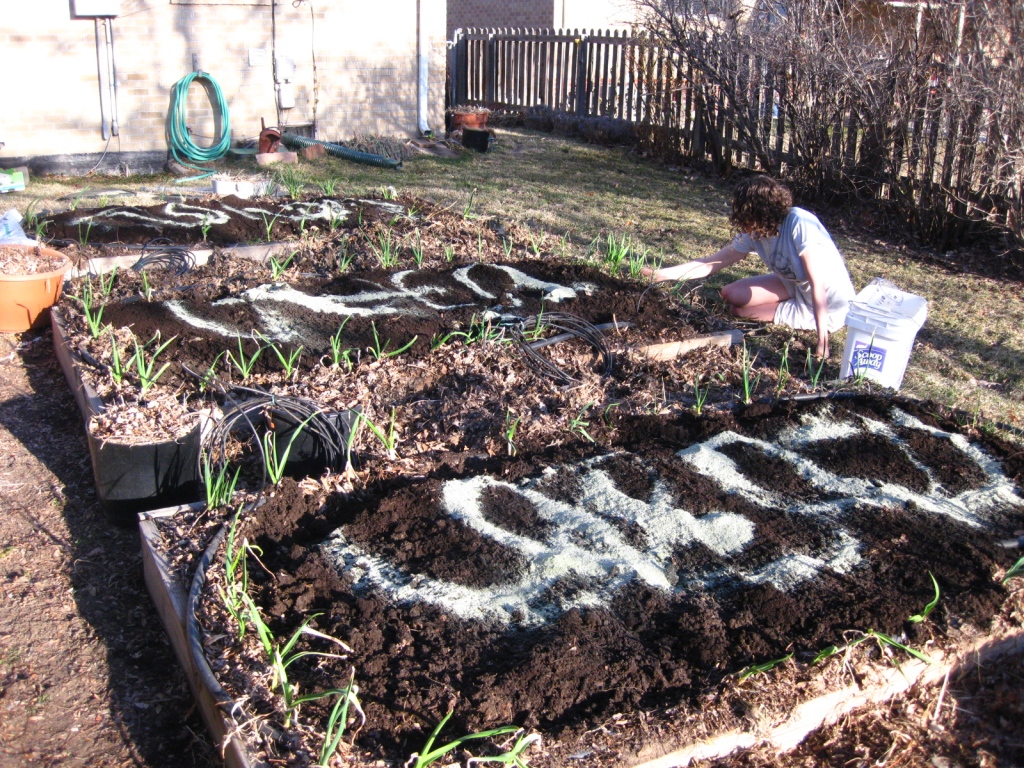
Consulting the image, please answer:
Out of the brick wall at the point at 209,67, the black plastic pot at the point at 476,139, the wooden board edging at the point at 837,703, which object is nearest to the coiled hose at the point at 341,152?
the brick wall at the point at 209,67

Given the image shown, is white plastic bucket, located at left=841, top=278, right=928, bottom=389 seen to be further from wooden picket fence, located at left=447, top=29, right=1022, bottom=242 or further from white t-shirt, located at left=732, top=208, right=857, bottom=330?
wooden picket fence, located at left=447, top=29, right=1022, bottom=242

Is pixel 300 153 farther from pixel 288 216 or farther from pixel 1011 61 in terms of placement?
pixel 1011 61

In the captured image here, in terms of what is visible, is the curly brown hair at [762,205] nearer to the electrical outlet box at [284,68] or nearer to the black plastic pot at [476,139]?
the black plastic pot at [476,139]

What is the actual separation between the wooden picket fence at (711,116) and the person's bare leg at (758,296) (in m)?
2.53

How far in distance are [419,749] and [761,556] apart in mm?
1346

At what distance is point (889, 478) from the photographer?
3.49m

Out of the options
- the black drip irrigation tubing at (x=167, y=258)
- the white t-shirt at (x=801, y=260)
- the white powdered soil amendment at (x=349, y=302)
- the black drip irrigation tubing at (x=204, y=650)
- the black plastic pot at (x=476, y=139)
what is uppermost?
the black plastic pot at (x=476, y=139)

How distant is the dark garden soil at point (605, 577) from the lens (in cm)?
235

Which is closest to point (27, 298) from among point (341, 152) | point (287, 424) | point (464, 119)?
point (287, 424)

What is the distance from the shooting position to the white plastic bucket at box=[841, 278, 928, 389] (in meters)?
4.34

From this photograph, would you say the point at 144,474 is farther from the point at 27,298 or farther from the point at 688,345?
the point at 688,345

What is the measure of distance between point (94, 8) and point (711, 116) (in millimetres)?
6762

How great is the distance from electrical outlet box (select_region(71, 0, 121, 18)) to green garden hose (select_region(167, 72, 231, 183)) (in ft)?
3.21

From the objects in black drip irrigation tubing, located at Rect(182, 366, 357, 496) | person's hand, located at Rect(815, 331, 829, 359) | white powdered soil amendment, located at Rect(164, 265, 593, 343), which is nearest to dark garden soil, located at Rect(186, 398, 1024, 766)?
black drip irrigation tubing, located at Rect(182, 366, 357, 496)
